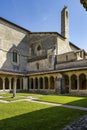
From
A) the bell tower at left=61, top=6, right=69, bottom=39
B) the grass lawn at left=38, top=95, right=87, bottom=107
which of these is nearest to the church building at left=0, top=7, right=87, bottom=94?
the bell tower at left=61, top=6, right=69, bottom=39

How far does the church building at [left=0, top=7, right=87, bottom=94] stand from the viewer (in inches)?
1045

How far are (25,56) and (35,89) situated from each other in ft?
26.4

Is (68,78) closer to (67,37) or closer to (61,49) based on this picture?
(61,49)

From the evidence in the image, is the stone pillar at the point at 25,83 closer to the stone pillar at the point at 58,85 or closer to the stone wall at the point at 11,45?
the stone wall at the point at 11,45

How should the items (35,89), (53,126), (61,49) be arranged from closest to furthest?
(53,126) → (35,89) → (61,49)

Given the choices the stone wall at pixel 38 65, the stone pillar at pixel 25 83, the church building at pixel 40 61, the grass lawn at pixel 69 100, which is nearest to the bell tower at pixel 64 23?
the church building at pixel 40 61

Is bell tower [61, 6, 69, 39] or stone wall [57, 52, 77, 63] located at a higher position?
bell tower [61, 6, 69, 39]

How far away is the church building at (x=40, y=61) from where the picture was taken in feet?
87.1

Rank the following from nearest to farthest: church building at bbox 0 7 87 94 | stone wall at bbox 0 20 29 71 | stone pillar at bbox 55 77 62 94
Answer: stone pillar at bbox 55 77 62 94 < church building at bbox 0 7 87 94 < stone wall at bbox 0 20 29 71

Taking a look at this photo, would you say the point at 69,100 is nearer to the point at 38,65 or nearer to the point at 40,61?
the point at 40,61

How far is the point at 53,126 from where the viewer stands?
7312 mm

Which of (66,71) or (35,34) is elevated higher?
(35,34)

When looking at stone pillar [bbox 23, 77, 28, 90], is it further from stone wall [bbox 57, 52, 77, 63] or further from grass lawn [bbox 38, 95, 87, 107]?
grass lawn [bbox 38, 95, 87, 107]

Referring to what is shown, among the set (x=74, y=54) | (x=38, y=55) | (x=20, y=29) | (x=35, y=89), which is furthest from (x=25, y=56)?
(x=74, y=54)
